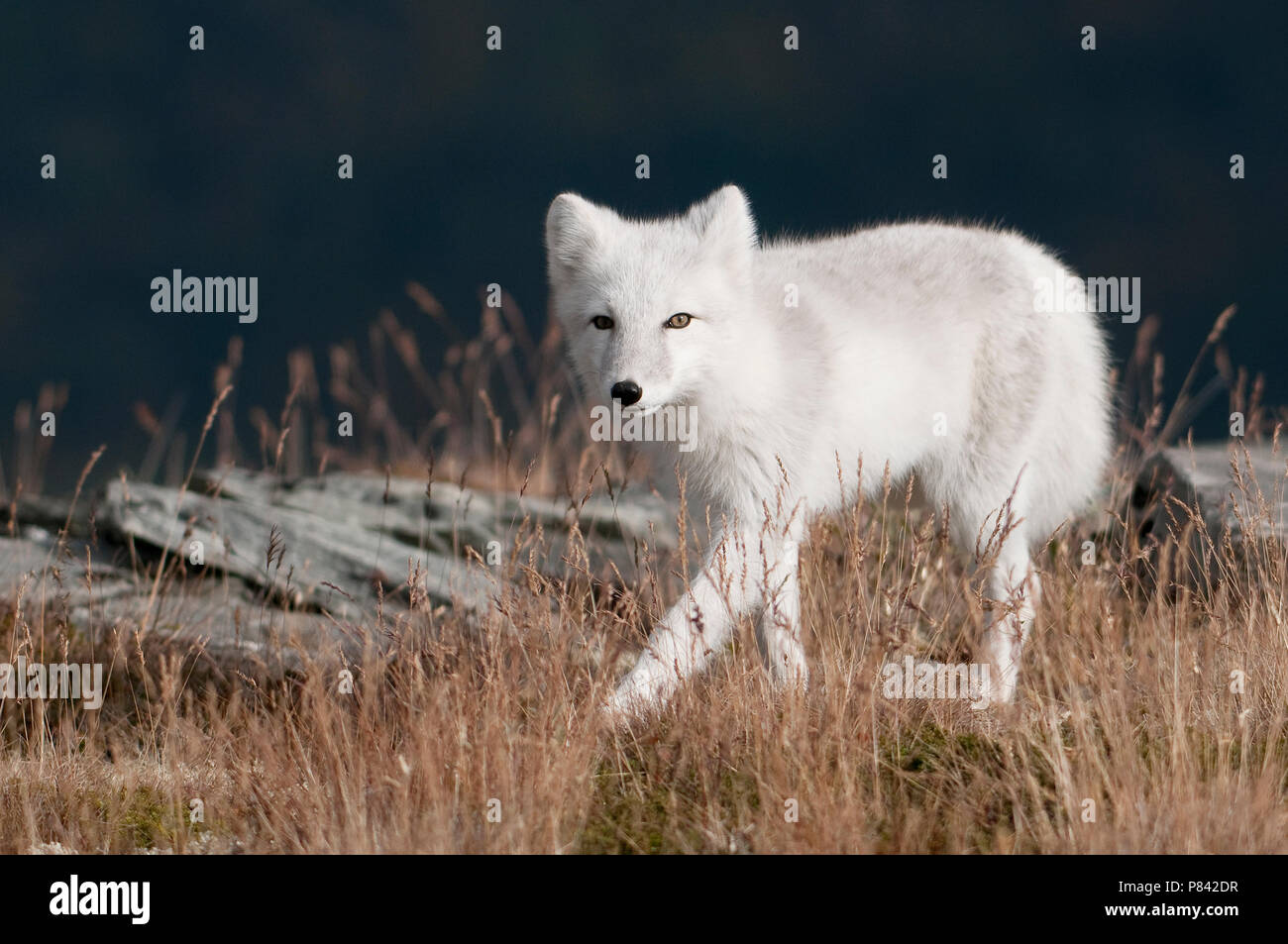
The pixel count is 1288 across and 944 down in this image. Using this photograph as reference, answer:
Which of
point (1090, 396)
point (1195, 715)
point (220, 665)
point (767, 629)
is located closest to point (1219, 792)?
point (1195, 715)

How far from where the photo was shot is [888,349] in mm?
4734

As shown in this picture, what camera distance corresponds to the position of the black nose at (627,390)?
12.1 ft

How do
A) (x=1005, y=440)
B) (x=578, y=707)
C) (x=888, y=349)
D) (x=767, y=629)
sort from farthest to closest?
(x=1005, y=440) < (x=888, y=349) < (x=767, y=629) < (x=578, y=707)

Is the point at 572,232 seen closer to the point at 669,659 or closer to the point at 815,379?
the point at 815,379

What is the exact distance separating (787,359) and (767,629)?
3.27 feet

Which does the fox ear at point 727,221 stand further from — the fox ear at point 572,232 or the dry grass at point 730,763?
the dry grass at point 730,763

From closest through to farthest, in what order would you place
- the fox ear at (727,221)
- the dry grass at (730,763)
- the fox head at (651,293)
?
the dry grass at (730,763) < the fox head at (651,293) < the fox ear at (727,221)

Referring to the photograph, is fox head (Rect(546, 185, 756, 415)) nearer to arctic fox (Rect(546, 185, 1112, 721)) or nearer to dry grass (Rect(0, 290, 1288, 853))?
arctic fox (Rect(546, 185, 1112, 721))

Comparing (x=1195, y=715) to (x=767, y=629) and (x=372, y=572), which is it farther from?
(x=372, y=572)

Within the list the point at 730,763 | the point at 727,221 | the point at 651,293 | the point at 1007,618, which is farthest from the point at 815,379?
the point at 730,763

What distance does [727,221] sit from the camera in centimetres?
419

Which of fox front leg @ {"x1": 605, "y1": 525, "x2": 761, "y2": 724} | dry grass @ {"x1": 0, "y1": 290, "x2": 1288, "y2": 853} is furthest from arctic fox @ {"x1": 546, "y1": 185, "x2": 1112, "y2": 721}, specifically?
dry grass @ {"x1": 0, "y1": 290, "x2": 1288, "y2": 853}

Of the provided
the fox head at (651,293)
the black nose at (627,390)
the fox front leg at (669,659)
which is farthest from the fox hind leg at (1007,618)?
the black nose at (627,390)

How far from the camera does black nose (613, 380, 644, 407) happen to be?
3.69 meters
